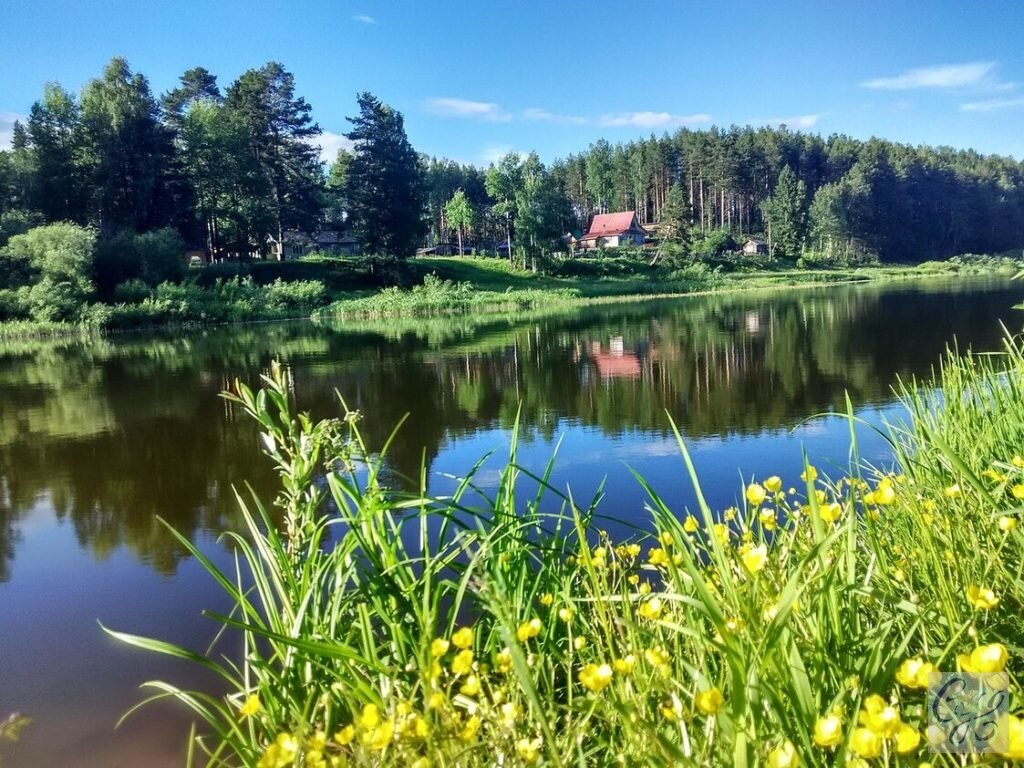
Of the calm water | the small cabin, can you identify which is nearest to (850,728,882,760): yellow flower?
the calm water

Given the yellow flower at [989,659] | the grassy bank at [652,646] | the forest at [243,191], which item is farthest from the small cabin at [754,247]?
the yellow flower at [989,659]

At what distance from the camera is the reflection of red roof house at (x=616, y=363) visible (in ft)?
45.2

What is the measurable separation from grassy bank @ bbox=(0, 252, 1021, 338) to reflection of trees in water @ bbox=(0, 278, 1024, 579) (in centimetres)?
830

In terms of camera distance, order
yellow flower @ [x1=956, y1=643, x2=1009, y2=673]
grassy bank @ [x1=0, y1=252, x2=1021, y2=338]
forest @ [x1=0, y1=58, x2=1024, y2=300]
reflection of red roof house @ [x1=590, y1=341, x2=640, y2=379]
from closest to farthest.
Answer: yellow flower @ [x1=956, y1=643, x2=1009, y2=673] → reflection of red roof house @ [x1=590, y1=341, x2=640, y2=379] → grassy bank @ [x1=0, y1=252, x2=1021, y2=338] → forest @ [x1=0, y1=58, x2=1024, y2=300]

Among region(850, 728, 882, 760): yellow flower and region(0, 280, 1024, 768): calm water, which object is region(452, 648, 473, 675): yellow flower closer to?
region(850, 728, 882, 760): yellow flower

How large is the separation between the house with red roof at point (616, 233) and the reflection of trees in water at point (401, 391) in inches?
1780

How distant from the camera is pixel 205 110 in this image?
4525 cm

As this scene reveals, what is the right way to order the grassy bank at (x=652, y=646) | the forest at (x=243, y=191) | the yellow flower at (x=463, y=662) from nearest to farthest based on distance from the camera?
the grassy bank at (x=652, y=646) → the yellow flower at (x=463, y=662) → the forest at (x=243, y=191)

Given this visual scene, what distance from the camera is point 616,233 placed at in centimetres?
6988

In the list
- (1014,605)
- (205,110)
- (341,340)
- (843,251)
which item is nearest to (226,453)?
(1014,605)

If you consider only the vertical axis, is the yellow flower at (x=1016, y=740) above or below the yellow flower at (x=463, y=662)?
above

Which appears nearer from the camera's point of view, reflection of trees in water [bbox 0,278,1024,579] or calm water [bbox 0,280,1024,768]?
calm water [bbox 0,280,1024,768]

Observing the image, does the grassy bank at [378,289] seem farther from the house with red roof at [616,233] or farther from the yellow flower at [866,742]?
the yellow flower at [866,742]

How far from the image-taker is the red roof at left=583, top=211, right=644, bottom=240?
7020 centimetres
